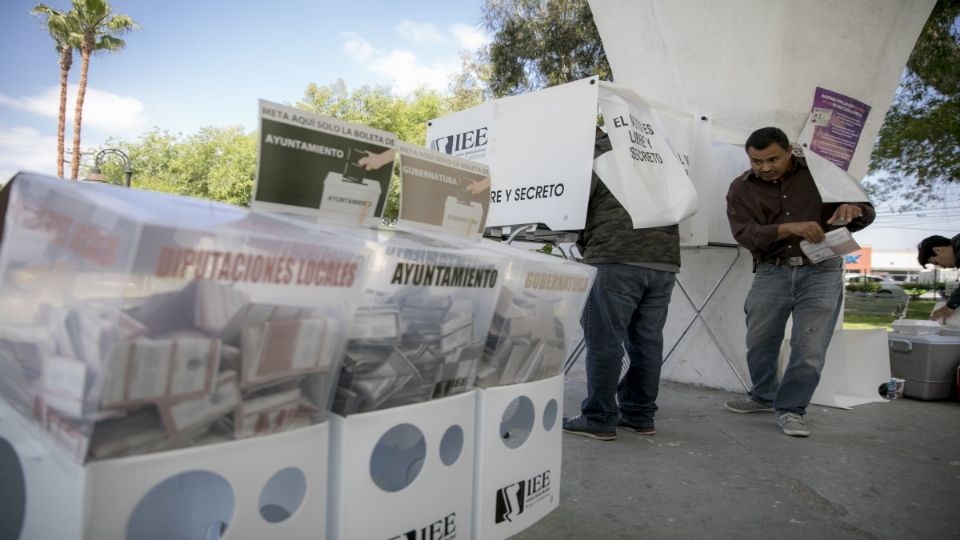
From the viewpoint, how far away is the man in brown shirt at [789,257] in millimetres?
3168

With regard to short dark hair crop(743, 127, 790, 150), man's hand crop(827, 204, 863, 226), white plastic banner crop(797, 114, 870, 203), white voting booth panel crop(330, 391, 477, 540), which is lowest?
white voting booth panel crop(330, 391, 477, 540)

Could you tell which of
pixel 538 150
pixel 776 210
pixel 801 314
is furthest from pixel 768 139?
pixel 538 150

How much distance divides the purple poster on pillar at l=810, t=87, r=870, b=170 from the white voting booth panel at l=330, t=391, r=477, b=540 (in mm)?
4059

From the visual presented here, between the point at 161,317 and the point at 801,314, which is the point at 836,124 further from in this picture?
the point at 161,317

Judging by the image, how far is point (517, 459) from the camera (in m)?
1.83

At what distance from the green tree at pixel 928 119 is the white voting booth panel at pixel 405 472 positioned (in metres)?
9.07

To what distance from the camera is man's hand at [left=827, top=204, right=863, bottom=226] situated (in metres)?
3.16

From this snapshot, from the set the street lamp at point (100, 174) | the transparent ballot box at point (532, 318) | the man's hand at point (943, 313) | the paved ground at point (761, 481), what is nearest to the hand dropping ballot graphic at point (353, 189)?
the transparent ballot box at point (532, 318)

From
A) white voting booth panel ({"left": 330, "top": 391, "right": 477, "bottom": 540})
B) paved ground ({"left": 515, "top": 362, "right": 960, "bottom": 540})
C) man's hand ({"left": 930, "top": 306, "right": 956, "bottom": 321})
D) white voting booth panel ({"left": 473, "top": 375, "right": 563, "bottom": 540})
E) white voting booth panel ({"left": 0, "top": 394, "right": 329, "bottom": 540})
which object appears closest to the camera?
white voting booth panel ({"left": 0, "top": 394, "right": 329, "bottom": 540})

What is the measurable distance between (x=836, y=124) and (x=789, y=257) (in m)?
1.99

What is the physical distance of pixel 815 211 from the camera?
324 centimetres

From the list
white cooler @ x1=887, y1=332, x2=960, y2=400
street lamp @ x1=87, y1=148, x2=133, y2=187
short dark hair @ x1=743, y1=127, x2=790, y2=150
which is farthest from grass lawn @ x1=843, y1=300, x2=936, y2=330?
street lamp @ x1=87, y1=148, x2=133, y2=187

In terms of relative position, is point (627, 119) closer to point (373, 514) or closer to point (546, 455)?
point (546, 455)

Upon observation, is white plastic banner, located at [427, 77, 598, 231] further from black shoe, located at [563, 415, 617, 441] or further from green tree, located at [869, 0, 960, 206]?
green tree, located at [869, 0, 960, 206]
